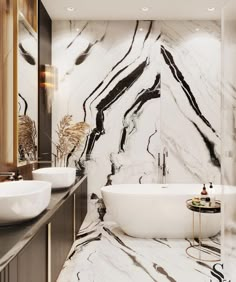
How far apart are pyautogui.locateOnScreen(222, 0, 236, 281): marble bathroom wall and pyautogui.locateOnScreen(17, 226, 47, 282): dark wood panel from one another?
1.21 metres

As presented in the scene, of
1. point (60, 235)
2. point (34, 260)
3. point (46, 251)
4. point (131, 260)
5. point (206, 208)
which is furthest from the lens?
point (206, 208)

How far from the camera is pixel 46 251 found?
2.01m

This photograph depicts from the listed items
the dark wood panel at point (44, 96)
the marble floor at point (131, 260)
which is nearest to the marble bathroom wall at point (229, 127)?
the marble floor at point (131, 260)

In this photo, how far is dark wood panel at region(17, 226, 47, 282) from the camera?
1504mm

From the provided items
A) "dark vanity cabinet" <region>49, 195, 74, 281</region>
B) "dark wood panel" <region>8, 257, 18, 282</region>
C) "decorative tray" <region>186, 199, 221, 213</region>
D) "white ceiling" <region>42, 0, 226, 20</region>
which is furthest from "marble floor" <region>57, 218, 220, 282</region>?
"white ceiling" <region>42, 0, 226, 20</region>

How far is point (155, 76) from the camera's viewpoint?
4406 mm

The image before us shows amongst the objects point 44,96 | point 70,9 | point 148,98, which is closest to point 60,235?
point 44,96

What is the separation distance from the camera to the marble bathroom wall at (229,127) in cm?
207

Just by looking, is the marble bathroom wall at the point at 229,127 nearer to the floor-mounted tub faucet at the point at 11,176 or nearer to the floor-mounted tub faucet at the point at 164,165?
the floor-mounted tub faucet at the point at 11,176

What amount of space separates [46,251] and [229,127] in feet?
4.76

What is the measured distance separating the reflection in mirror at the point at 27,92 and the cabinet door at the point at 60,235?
30.4 inches

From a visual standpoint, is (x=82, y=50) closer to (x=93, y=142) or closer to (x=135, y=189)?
(x=93, y=142)

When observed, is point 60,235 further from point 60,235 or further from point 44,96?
point 44,96

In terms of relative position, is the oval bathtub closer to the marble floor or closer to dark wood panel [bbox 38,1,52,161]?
the marble floor
